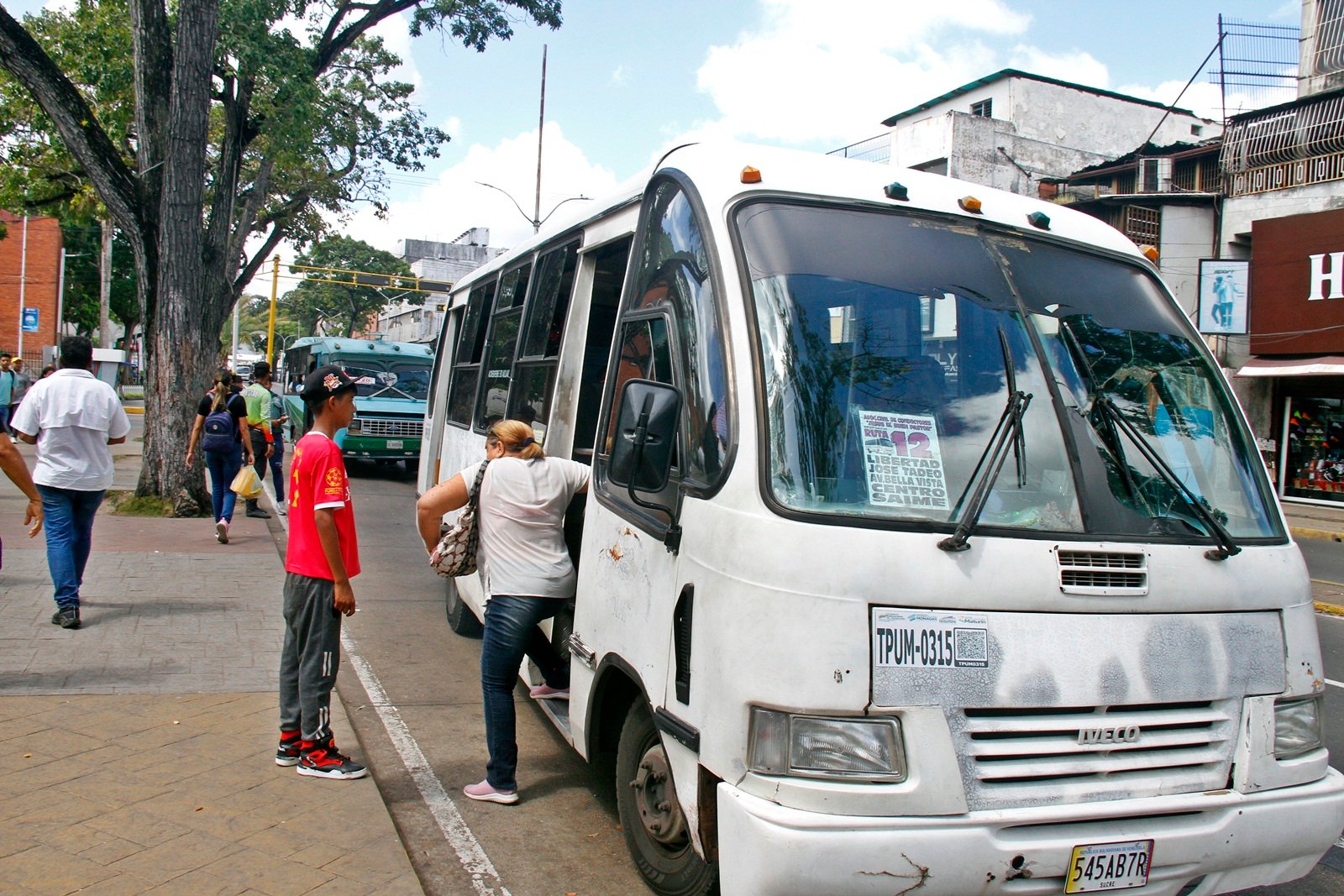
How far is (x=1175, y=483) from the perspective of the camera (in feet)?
11.2

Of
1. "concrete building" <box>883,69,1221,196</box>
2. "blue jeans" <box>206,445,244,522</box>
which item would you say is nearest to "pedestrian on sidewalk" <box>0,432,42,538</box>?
"blue jeans" <box>206,445,244,522</box>

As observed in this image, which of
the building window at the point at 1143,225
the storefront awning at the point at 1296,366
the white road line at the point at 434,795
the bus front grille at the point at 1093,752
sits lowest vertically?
the white road line at the point at 434,795

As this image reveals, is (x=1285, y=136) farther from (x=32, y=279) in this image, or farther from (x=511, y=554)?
(x=32, y=279)

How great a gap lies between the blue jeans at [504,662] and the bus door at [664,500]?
0.74ft

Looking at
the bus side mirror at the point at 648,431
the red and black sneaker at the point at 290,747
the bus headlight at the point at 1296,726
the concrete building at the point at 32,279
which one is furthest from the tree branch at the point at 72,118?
the concrete building at the point at 32,279

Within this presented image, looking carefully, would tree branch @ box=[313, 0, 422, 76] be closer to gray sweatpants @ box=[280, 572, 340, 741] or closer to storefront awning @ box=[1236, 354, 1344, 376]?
gray sweatpants @ box=[280, 572, 340, 741]

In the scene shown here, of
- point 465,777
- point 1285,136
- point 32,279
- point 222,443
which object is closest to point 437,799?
point 465,777

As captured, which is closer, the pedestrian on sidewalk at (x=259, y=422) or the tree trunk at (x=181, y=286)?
the tree trunk at (x=181, y=286)

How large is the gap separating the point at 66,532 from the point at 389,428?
11375mm

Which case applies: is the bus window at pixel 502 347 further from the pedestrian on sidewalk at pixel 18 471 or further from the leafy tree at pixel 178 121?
the leafy tree at pixel 178 121

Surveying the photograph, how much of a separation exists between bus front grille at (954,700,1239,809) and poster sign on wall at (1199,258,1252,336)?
21.5 meters

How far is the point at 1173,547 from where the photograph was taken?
3.23 metres

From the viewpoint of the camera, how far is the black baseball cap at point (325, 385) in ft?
15.5

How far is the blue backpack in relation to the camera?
11.1 metres
